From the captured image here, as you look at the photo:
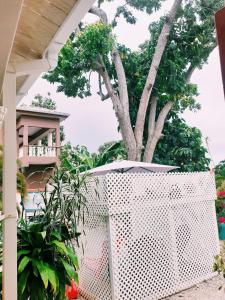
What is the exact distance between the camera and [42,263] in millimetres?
3145

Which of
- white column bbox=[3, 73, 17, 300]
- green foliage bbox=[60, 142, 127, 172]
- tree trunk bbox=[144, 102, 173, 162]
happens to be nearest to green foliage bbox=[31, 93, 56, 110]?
green foliage bbox=[60, 142, 127, 172]

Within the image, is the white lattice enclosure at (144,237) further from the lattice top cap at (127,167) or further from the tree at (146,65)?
the tree at (146,65)

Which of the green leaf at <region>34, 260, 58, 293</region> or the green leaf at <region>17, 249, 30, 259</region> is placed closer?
the green leaf at <region>34, 260, 58, 293</region>

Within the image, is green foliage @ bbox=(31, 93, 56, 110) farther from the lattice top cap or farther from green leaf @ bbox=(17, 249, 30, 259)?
green leaf @ bbox=(17, 249, 30, 259)

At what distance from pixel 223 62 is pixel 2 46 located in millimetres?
1402

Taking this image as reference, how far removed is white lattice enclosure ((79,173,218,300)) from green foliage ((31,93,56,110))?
61.3ft

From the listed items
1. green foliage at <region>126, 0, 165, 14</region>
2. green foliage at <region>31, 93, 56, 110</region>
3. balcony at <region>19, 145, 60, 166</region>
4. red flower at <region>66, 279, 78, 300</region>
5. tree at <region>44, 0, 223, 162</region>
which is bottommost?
red flower at <region>66, 279, 78, 300</region>

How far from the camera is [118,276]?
14.4 ft

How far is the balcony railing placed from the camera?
1483cm

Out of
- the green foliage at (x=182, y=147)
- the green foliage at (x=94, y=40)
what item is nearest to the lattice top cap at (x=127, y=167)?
the green foliage at (x=94, y=40)

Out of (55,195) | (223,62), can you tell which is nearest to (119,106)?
(55,195)

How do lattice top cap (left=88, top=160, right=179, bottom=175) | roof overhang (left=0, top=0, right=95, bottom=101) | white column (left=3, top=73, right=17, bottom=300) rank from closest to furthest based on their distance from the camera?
1. roof overhang (left=0, top=0, right=95, bottom=101)
2. white column (left=3, top=73, right=17, bottom=300)
3. lattice top cap (left=88, top=160, right=179, bottom=175)

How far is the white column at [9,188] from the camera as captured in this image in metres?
Result: 2.36

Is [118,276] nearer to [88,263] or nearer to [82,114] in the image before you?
[88,263]
